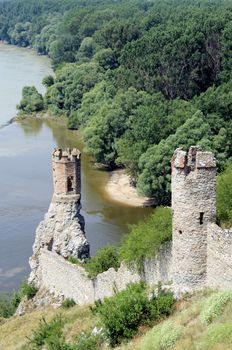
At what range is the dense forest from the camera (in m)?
65.5

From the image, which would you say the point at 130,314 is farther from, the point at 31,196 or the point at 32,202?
the point at 31,196

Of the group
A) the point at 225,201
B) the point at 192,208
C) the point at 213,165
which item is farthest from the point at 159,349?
the point at 225,201

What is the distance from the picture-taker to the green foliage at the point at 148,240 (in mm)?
31281

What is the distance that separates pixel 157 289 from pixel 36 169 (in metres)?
55.6

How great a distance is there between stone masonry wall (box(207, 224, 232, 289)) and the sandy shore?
4082 cm

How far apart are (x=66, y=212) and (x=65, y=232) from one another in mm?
1143

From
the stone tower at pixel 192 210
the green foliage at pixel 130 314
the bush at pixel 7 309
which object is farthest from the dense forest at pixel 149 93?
the stone tower at pixel 192 210

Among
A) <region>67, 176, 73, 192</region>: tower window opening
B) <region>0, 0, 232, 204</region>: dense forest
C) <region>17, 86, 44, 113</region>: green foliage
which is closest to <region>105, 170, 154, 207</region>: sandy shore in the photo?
<region>0, 0, 232, 204</region>: dense forest

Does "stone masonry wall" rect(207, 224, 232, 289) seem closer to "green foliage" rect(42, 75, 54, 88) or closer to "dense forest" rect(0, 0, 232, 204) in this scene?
"dense forest" rect(0, 0, 232, 204)

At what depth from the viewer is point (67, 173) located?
39.5 m

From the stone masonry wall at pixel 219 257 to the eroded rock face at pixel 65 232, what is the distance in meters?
14.1

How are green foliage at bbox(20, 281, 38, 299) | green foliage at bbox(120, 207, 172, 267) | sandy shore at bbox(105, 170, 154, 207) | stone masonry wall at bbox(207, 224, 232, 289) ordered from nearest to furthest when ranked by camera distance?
stone masonry wall at bbox(207, 224, 232, 289) → green foliage at bbox(120, 207, 172, 267) → green foliage at bbox(20, 281, 38, 299) → sandy shore at bbox(105, 170, 154, 207)

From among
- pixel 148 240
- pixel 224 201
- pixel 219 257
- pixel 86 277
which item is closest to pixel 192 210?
pixel 219 257

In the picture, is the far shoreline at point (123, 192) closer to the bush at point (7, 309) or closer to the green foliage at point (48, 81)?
the bush at point (7, 309)
